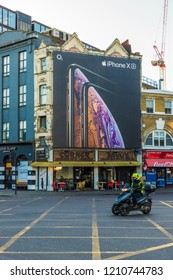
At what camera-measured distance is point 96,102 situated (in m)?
43.1

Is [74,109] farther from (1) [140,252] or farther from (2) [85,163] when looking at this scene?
(1) [140,252]

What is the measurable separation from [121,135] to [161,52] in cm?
6030

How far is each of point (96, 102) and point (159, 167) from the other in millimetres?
10213

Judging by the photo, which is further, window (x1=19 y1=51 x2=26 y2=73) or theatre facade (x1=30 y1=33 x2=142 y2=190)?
window (x1=19 y1=51 x2=26 y2=73)

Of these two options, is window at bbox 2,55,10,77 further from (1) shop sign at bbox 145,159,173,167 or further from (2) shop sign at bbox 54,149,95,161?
(1) shop sign at bbox 145,159,173,167

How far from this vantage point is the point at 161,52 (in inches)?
3890

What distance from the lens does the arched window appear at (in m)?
45.3

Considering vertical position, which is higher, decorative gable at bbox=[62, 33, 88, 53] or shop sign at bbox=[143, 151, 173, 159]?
decorative gable at bbox=[62, 33, 88, 53]

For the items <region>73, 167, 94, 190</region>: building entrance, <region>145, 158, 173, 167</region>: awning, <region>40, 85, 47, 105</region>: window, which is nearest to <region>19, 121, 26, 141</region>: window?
<region>40, 85, 47, 105</region>: window

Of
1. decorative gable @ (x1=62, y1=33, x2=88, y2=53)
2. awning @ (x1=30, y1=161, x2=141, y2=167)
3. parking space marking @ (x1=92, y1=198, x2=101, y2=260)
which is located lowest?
parking space marking @ (x1=92, y1=198, x2=101, y2=260)

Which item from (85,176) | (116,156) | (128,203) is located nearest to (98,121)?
(116,156)

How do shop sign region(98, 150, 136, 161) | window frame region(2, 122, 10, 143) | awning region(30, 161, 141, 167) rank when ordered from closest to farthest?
awning region(30, 161, 141, 167) → shop sign region(98, 150, 136, 161) → window frame region(2, 122, 10, 143)

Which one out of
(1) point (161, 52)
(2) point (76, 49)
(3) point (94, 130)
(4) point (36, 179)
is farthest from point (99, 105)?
(1) point (161, 52)

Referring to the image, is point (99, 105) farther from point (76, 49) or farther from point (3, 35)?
point (3, 35)
